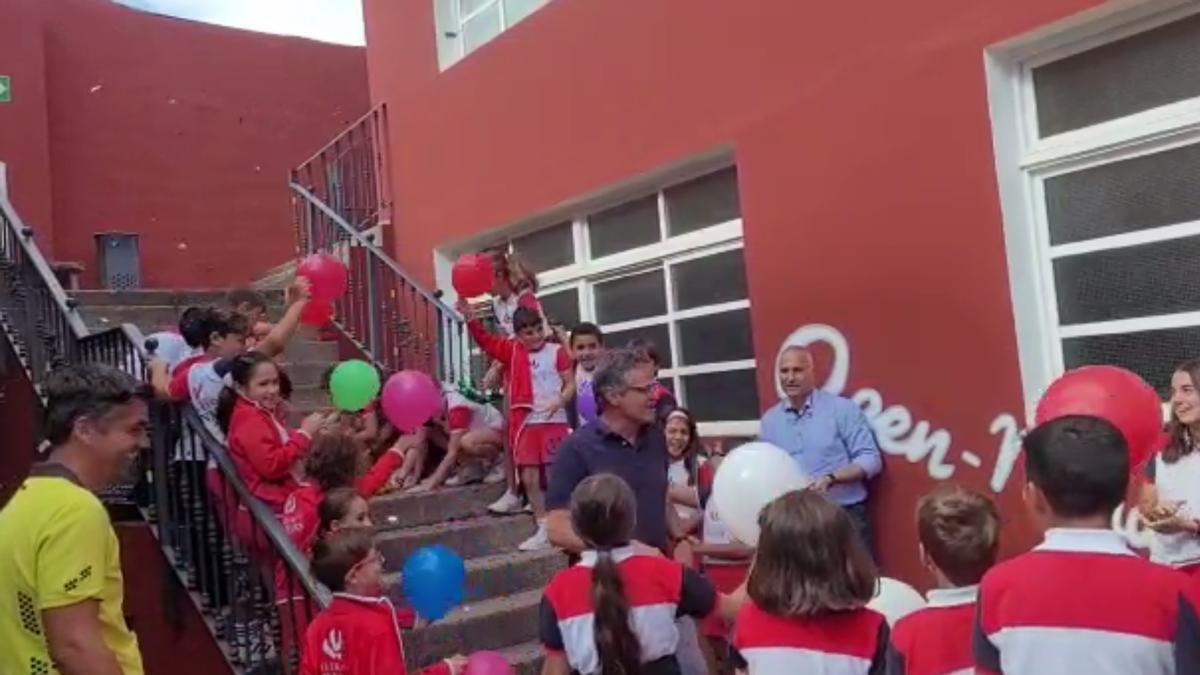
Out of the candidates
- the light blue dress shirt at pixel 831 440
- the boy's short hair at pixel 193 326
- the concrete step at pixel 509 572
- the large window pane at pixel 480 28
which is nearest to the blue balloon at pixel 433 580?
the concrete step at pixel 509 572

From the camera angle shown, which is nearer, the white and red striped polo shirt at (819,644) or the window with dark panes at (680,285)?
the white and red striped polo shirt at (819,644)

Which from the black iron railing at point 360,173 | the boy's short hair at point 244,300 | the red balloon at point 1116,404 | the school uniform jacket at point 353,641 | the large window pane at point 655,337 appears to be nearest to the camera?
the red balloon at point 1116,404

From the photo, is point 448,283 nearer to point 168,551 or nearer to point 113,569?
point 168,551

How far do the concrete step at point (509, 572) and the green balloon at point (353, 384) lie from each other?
0.89 metres

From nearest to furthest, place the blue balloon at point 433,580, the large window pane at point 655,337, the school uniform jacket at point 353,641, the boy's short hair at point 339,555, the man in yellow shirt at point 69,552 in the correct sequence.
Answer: the man in yellow shirt at point 69,552 < the school uniform jacket at point 353,641 < the boy's short hair at point 339,555 < the blue balloon at point 433,580 < the large window pane at point 655,337

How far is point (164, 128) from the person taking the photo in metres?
10.4

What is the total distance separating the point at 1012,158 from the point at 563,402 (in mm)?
2357

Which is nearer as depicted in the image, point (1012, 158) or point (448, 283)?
point (1012, 158)

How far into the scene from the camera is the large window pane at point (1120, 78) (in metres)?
3.79

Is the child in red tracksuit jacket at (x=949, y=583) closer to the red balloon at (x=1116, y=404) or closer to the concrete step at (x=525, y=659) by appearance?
the red balloon at (x=1116, y=404)

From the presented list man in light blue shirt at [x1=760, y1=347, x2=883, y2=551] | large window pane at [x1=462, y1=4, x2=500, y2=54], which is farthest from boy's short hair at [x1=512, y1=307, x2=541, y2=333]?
large window pane at [x1=462, y1=4, x2=500, y2=54]

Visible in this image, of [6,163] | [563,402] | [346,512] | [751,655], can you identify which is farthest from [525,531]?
[6,163]

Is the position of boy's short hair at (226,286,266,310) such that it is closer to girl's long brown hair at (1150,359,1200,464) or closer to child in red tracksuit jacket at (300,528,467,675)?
child in red tracksuit jacket at (300,528,467,675)

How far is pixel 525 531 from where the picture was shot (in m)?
5.62
